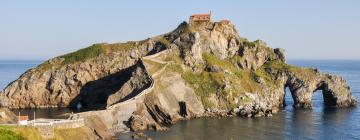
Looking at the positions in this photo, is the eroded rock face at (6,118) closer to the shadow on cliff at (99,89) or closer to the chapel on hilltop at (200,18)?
the shadow on cliff at (99,89)

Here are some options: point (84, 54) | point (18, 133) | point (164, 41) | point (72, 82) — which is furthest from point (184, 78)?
point (18, 133)

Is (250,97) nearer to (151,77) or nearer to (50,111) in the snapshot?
(151,77)

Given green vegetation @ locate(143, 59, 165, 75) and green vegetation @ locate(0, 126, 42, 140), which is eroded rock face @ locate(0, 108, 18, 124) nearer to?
green vegetation @ locate(0, 126, 42, 140)

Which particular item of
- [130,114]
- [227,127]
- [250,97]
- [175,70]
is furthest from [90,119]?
[250,97]

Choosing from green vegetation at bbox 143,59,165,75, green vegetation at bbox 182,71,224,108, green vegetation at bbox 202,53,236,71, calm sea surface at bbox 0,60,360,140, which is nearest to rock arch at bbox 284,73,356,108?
calm sea surface at bbox 0,60,360,140

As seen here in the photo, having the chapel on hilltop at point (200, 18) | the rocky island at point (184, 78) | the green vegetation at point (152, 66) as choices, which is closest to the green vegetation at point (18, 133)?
the rocky island at point (184, 78)

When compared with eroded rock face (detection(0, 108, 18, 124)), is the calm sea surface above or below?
below

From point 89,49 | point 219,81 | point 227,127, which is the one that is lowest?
point 227,127

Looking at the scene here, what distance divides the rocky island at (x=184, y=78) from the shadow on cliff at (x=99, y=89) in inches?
12.3

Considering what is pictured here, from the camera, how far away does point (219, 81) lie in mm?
151250

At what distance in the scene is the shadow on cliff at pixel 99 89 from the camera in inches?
6211

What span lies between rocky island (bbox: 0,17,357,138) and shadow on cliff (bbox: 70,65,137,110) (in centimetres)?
31

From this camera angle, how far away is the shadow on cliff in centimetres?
15775

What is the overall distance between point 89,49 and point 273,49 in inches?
2526
